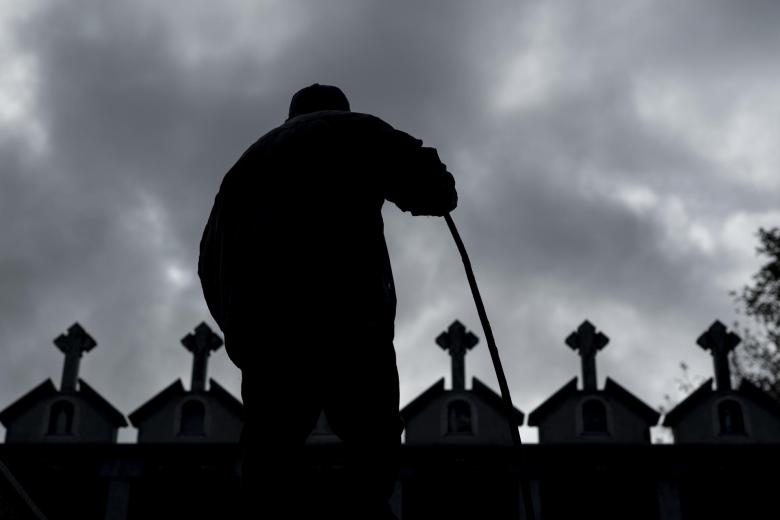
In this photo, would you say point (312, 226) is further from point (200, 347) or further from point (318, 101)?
point (200, 347)

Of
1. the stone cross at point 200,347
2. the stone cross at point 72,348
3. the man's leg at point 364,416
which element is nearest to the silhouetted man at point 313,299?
the man's leg at point 364,416

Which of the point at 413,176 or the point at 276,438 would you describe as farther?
the point at 413,176

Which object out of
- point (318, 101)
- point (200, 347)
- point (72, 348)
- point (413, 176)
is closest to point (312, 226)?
point (413, 176)

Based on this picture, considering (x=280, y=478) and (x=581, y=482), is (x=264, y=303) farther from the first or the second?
(x=581, y=482)

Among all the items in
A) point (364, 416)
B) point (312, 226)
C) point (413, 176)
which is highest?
point (413, 176)

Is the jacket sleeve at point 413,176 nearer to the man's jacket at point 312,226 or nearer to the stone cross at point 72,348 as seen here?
the man's jacket at point 312,226

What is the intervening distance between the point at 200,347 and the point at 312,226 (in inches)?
978

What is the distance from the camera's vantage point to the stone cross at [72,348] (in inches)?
1120

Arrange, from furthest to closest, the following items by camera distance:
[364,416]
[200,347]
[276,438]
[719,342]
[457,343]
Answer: [200,347] → [457,343] → [719,342] → [364,416] → [276,438]

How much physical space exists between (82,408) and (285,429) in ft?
83.4

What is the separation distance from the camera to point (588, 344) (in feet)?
91.2

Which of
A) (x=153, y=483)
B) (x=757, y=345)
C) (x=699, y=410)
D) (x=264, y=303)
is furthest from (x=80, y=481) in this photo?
(x=264, y=303)

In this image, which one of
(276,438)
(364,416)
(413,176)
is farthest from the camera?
(413,176)

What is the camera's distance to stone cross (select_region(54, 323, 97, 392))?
28438 mm
